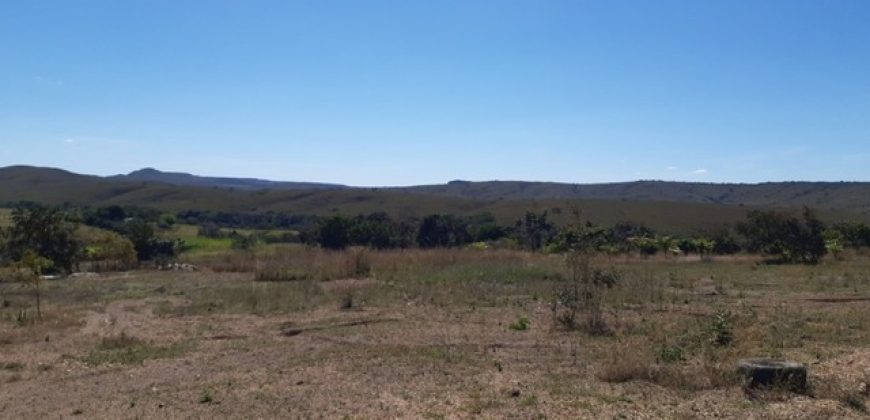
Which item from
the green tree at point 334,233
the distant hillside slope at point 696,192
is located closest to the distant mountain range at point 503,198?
the distant hillside slope at point 696,192

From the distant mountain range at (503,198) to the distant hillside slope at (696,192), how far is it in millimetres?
143

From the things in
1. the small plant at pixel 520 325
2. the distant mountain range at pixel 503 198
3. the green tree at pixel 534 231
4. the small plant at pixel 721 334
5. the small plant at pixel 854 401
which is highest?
the distant mountain range at pixel 503 198

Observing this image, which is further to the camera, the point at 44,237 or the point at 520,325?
the point at 44,237

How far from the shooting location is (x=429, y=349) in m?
13.3

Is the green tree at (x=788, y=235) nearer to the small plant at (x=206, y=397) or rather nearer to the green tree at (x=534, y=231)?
the green tree at (x=534, y=231)

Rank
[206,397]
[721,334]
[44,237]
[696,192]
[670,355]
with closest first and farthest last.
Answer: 1. [206,397]
2. [670,355]
3. [721,334]
4. [44,237]
5. [696,192]

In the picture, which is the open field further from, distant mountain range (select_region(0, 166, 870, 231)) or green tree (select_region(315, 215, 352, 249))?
distant mountain range (select_region(0, 166, 870, 231))

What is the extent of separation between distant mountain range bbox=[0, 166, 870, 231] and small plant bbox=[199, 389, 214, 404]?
61199 millimetres

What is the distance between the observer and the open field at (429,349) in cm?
959

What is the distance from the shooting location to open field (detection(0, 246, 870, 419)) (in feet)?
31.5

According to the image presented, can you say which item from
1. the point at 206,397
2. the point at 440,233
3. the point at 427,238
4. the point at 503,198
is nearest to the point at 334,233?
the point at 427,238

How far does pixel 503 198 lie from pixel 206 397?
10778cm

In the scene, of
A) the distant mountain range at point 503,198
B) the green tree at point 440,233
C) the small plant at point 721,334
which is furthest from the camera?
the distant mountain range at point 503,198

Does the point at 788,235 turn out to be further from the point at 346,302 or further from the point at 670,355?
the point at 670,355
